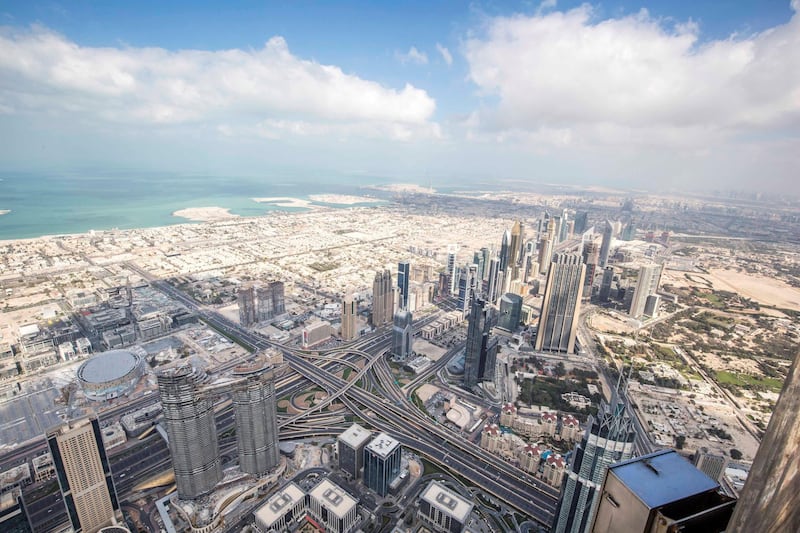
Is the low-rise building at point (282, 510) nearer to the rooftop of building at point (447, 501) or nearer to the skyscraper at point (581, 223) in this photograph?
the rooftop of building at point (447, 501)

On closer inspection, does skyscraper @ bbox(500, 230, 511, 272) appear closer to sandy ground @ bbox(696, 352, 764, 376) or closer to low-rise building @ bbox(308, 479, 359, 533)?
sandy ground @ bbox(696, 352, 764, 376)

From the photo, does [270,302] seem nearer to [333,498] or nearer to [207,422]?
[207,422]

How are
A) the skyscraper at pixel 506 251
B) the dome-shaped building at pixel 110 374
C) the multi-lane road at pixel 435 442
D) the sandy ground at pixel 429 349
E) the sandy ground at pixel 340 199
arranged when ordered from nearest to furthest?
1. the multi-lane road at pixel 435 442
2. the dome-shaped building at pixel 110 374
3. the sandy ground at pixel 429 349
4. the skyscraper at pixel 506 251
5. the sandy ground at pixel 340 199

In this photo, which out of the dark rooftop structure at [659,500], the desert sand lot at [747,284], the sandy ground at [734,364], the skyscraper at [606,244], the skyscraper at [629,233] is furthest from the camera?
the skyscraper at [629,233]

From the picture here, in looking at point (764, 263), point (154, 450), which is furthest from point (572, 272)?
point (764, 263)

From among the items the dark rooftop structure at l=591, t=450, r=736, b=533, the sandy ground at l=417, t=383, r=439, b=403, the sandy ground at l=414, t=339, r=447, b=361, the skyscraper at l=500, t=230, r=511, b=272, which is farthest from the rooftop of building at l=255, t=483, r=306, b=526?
the skyscraper at l=500, t=230, r=511, b=272

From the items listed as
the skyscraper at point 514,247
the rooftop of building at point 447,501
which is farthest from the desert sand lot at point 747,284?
the rooftop of building at point 447,501

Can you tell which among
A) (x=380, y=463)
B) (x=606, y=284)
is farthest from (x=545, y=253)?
(x=380, y=463)
